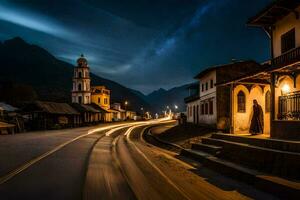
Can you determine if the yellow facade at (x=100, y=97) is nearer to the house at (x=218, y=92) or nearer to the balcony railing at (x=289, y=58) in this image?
the house at (x=218, y=92)

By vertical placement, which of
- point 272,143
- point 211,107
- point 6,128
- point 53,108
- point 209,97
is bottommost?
point 6,128

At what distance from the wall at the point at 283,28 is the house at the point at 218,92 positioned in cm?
940

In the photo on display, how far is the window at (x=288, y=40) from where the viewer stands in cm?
1525

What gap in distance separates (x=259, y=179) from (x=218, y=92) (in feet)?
68.0

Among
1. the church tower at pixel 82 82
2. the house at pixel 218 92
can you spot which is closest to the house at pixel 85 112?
the church tower at pixel 82 82

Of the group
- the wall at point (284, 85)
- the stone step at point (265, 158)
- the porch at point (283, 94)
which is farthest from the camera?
the wall at point (284, 85)

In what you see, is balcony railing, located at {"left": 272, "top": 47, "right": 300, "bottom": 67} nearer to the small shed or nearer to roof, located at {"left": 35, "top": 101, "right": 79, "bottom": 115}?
roof, located at {"left": 35, "top": 101, "right": 79, "bottom": 115}

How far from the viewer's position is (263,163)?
35.7 ft

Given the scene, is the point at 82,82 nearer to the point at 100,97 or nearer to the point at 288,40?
the point at 100,97

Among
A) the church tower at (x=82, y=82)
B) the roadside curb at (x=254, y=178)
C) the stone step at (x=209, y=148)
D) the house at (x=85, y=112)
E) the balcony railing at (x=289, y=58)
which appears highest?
the church tower at (x=82, y=82)

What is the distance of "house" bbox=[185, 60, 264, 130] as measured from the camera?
29470mm

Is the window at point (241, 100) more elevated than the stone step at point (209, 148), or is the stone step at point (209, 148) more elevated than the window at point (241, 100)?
the window at point (241, 100)

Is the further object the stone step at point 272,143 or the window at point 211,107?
the window at point 211,107

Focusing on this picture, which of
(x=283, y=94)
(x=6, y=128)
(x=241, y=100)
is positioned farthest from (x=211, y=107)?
(x=6, y=128)
